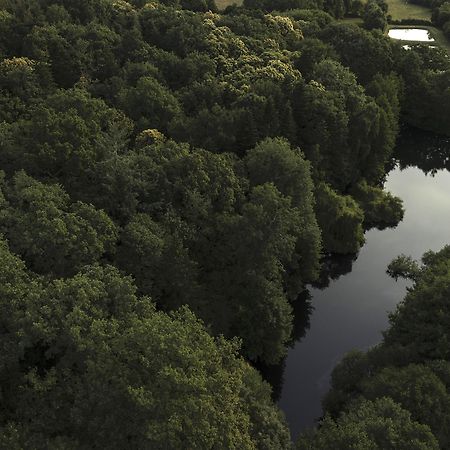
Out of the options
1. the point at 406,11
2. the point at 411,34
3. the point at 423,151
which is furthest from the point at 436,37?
the point at 423,151

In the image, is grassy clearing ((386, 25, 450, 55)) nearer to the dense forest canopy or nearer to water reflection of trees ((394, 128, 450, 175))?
water reflection of trees ((394, 128, 450, 175))

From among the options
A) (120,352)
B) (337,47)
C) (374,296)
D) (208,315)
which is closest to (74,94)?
(208,315)

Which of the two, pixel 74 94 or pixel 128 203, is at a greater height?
pixel 74 94

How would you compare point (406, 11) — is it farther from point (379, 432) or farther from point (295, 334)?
point (379, 432)

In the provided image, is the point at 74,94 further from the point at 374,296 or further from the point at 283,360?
the point at 374,296

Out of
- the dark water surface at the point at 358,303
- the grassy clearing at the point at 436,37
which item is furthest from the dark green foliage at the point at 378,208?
the grassy clearing at the point at 436,37

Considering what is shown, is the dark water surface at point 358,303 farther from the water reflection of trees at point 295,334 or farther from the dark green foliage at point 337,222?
the dark green foliage at point 337,222
